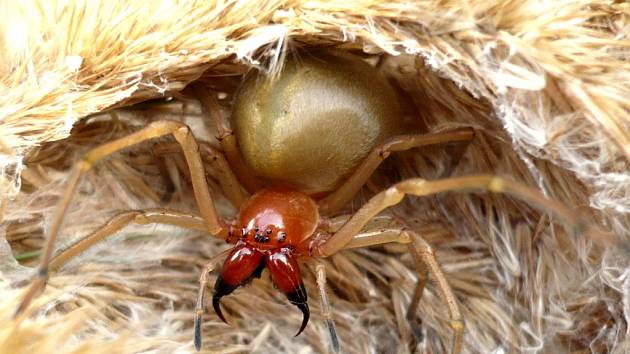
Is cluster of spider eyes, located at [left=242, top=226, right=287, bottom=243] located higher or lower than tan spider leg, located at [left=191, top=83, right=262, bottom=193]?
lower

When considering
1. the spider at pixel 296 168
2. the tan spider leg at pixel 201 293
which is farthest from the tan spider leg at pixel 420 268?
the tan spider leg at pixel 201 293

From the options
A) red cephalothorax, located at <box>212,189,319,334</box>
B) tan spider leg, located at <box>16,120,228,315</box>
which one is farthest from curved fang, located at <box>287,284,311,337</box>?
tan spider leg, located at <box>16,120,228,315</box>

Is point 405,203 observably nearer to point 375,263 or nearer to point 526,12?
point 375,263

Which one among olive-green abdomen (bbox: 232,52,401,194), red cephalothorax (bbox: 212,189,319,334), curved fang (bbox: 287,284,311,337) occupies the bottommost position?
curved fang (bbox: 287,284,311,337)

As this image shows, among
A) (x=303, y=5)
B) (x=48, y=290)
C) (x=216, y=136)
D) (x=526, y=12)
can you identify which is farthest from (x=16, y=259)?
(x=526, y=12)

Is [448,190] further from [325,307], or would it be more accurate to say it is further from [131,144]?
[131,144]

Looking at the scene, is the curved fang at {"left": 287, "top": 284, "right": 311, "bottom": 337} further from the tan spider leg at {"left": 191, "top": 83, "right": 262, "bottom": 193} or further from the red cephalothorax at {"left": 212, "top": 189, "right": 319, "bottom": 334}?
the tan spider leg at {"left": 191, "top": 83, "right": 262, "bottom": 193}

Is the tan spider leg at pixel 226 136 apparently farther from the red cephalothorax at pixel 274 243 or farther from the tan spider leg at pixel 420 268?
the tan spider leg at pixel 420 268

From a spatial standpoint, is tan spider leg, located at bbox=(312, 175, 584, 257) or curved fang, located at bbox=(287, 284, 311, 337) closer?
tan spider leg, located at bbox=(312, 175, 584, 257)
